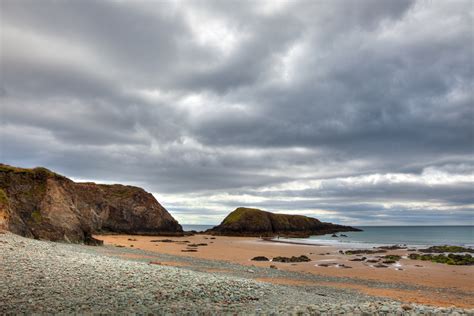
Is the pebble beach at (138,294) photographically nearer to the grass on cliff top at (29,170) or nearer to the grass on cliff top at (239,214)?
the grass on cliff top at (29,170)

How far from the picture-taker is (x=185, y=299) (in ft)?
44.8

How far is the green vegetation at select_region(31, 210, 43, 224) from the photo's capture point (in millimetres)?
38584

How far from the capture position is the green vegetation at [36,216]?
38.6 metres

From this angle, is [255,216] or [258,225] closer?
[258,225]

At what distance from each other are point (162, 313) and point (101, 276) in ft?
21.8

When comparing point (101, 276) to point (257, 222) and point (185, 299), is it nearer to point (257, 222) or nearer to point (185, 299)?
point (185, 299)

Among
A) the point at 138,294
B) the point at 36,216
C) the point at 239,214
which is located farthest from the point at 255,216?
the point at 138,294

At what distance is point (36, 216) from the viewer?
3903 cm

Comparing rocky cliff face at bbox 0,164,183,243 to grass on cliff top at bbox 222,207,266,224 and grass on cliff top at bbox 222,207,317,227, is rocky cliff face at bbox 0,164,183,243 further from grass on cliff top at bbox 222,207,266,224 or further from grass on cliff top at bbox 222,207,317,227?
grass on cliff top at bbox 222,207,317,227

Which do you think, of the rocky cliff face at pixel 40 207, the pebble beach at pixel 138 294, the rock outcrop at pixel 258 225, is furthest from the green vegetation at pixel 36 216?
the rock outcrop at pixel 258 225

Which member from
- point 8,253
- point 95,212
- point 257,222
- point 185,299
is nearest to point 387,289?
point 185,299

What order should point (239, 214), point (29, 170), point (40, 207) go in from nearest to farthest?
1. point (40, 207)
2. point (29, 170)
3. point (239, 214)

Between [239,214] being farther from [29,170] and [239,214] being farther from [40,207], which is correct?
[40,207]

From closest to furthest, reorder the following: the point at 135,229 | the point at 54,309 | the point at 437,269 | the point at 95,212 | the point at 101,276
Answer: the point at 54,309 < the point at 101,276 < the point at 437,269 < the point at 95,212 < the point at 135,229
